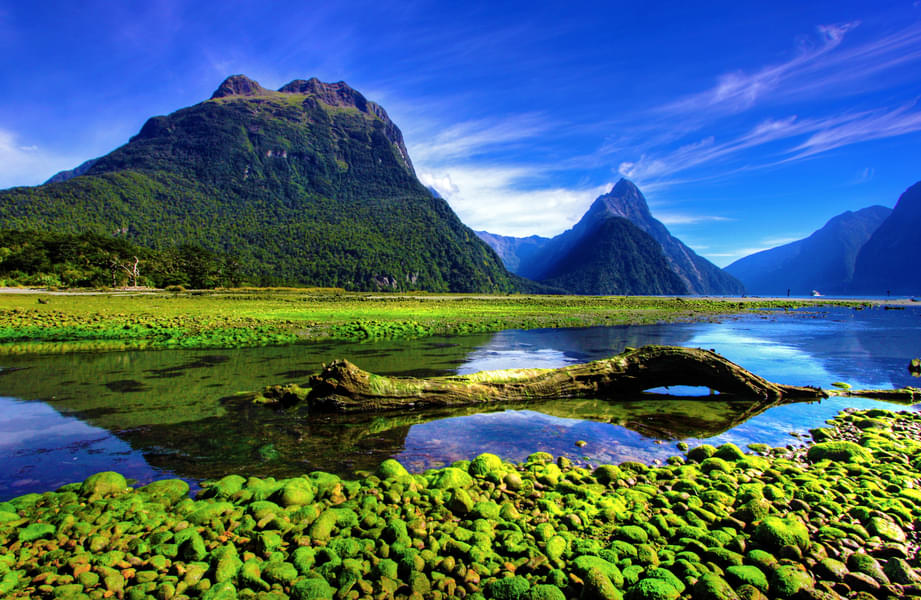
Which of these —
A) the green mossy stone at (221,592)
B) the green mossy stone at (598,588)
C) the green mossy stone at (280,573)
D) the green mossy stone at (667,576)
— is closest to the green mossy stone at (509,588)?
the green mossy stone at (598,588)

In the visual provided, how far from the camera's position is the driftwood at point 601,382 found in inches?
459

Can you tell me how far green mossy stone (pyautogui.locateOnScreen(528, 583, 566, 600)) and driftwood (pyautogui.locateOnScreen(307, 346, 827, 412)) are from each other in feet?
25.0

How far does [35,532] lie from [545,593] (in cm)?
588

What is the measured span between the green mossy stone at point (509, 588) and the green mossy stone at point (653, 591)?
3.33 ft

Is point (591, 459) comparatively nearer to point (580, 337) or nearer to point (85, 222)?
point (580, 337)

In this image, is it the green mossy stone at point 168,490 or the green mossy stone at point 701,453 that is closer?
the green mossy stone at point 168,490

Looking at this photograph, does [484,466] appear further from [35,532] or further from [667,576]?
[35,532]

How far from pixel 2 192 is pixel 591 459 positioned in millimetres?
250842

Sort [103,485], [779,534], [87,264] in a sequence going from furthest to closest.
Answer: [87,264] → [103,485] → [779,534]

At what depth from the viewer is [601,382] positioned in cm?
1309

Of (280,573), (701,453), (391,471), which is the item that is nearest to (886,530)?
(701,453)

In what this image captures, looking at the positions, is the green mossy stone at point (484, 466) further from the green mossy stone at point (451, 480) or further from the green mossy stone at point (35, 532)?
the green mossy stone at point (35, 532)

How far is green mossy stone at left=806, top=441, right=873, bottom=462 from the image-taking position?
7602mm

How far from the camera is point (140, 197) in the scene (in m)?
198
